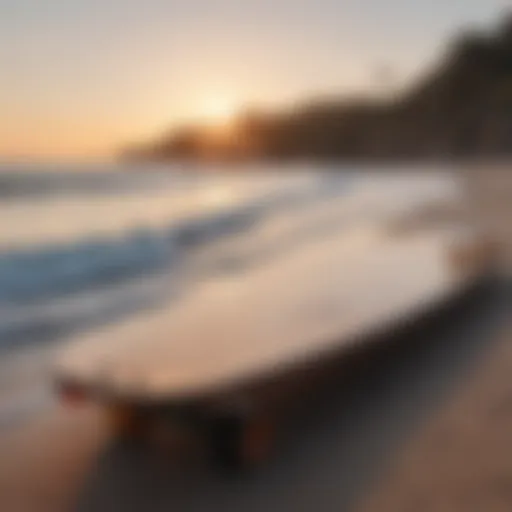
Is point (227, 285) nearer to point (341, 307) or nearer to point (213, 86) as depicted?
point (341, 307)

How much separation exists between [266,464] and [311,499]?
17 cm

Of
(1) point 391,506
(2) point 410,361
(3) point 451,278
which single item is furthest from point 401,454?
(3) point 451,278

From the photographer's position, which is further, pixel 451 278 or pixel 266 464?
pixel 451 278

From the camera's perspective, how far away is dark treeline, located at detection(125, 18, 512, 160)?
Answer: 6.21ft

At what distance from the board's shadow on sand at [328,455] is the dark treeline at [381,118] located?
0.50 meters

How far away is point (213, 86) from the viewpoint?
169cm

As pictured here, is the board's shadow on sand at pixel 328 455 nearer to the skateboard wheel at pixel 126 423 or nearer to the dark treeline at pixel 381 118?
the skateboard wheel at pixel 126 423

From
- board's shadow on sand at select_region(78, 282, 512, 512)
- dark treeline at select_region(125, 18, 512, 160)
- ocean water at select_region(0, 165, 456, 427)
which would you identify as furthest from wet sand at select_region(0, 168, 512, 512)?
dark treeline at select_region(125, 18, 512, 160)

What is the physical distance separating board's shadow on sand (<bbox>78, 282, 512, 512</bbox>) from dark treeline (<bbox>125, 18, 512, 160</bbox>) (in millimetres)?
502

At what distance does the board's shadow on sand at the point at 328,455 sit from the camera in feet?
4.75

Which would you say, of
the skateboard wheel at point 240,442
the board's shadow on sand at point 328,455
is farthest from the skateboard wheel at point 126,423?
the skateboard wheel at point 240,442

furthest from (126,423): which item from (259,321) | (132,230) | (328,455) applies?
(132,230)

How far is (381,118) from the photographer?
2039 millimetres

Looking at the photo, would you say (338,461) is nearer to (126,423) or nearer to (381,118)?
(126,423)
